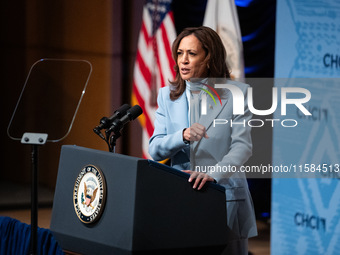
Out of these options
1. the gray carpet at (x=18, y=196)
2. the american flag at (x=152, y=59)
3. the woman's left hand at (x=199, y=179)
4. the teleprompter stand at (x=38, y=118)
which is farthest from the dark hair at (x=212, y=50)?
the gray carpet at (x=18, y=196)

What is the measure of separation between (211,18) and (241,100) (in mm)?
2581

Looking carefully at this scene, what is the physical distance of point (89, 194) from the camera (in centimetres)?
185

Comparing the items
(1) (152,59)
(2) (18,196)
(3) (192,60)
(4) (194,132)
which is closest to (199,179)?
(4) (194,132)

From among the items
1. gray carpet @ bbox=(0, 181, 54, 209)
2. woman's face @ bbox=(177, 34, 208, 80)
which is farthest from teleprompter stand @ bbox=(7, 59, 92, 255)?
gray carpet @ bbox=(0, 181, 54, 209)

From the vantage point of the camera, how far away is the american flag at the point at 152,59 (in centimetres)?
553

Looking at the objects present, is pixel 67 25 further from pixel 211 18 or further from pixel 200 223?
pixel 200 223

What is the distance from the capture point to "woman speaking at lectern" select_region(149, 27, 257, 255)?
7.08ft

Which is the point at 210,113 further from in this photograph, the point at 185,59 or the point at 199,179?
the point at 199,179

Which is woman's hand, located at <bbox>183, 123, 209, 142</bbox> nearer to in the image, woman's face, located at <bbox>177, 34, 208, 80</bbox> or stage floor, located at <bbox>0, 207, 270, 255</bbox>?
woman's face, located at <bbox>177, 34, 208, 80</bbox>

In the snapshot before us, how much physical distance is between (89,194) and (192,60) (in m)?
0.68

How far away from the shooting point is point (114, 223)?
5.78 ft

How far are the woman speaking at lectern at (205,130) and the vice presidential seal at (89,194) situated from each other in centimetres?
40

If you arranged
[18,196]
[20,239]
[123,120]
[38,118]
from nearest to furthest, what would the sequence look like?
[123,120]
[20,239]
[38,118]
[18,196]

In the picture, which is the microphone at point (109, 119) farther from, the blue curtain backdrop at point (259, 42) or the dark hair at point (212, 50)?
the blue curtain backdrop at point (259, 42)
